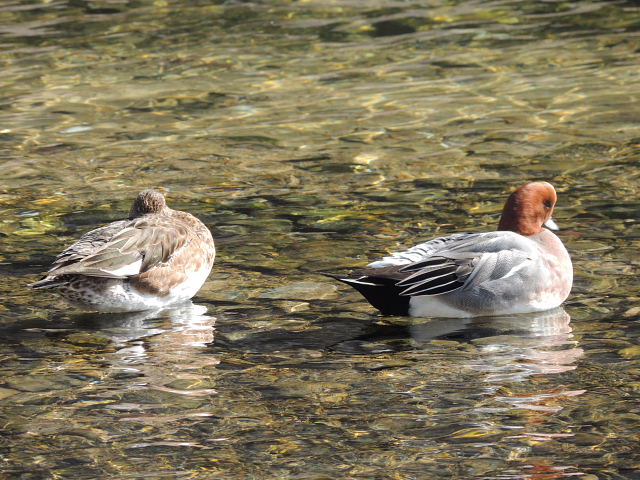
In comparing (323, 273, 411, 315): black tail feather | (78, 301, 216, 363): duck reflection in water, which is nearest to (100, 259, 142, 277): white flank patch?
(78, 301, 216, 363): duck reflection in water

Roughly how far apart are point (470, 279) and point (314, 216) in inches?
97.4

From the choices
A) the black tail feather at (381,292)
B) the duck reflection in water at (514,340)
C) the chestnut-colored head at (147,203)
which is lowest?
the duck reflection in water at (514,340)

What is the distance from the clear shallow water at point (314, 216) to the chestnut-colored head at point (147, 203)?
0.65 meters

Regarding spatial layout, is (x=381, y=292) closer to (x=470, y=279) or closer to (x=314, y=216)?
(x=470, y=279)

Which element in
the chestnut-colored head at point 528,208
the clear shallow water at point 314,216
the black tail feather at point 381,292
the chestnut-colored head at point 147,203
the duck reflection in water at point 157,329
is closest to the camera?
the clear shallow water at point 314,216

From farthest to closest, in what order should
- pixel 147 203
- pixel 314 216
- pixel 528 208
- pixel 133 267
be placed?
pixel 314 216, pixel 147 203, pixel 528 208, pixel 133 267

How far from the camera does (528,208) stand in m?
7.34

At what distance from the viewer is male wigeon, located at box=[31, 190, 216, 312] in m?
6.94

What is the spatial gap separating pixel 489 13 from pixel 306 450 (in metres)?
12.2

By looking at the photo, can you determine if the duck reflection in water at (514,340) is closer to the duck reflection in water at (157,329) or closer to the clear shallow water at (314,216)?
the clear shallow water at (314,216)

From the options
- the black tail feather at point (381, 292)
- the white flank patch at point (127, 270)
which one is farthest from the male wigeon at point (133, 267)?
the black tail feather at point (381, 292)

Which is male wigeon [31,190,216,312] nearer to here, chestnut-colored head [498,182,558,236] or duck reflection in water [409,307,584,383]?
duck reflection in water [409,307,584,383]

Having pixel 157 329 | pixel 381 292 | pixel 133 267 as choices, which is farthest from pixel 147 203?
pixel 381 292

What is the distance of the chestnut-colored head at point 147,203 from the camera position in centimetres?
770
